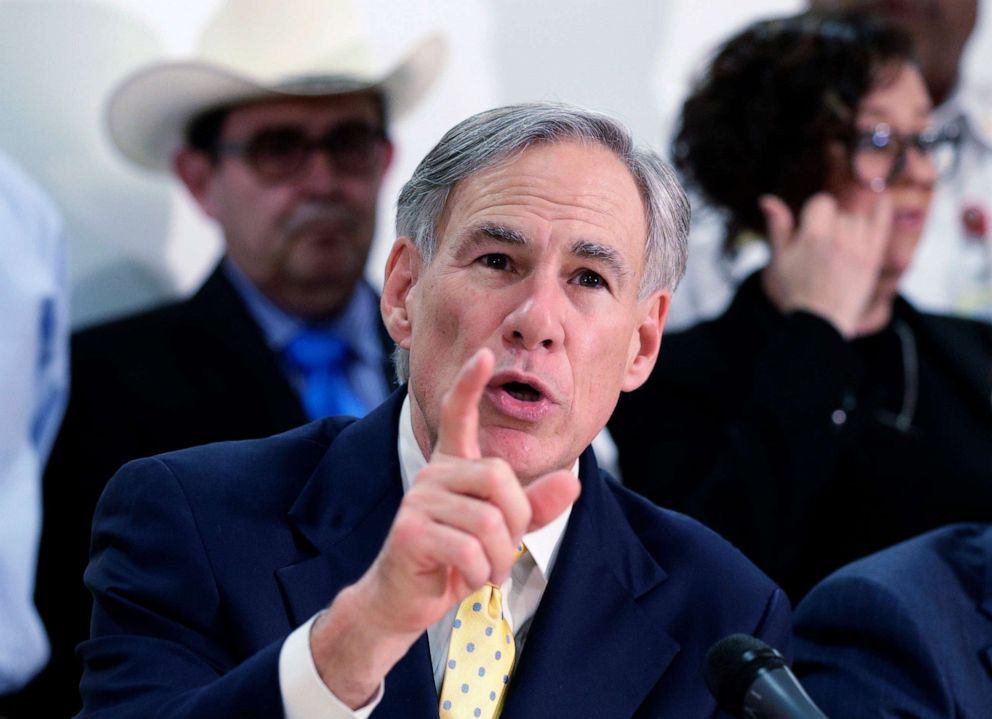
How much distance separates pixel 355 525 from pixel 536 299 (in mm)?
367

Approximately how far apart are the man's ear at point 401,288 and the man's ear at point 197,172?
1.69 meters

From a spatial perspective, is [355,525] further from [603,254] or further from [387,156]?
[387,156]

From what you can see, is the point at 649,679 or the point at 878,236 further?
the point at 878,236

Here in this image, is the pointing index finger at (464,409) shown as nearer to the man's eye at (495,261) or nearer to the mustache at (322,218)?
the man's eye at (495,261)

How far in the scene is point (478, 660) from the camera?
1883 millimetres

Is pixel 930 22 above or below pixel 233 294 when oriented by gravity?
above

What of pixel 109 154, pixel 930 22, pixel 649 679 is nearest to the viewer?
pixel 649 679

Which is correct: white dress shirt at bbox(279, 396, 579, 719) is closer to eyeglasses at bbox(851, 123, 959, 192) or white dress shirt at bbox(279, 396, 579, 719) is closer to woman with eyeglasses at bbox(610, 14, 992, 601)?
woman with eyeglasses at bbox(610, 14, 992, 601)

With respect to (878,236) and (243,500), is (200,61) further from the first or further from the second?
(243,500)

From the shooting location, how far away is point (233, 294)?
343 cm

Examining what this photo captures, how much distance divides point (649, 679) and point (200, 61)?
2.09 m

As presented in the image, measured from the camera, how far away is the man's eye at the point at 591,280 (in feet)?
6.34

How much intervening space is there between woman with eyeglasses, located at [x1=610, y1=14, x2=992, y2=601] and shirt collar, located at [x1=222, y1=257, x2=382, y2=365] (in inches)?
27.6

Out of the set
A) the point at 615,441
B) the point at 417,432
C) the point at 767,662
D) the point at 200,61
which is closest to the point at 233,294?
the point at 200,61
